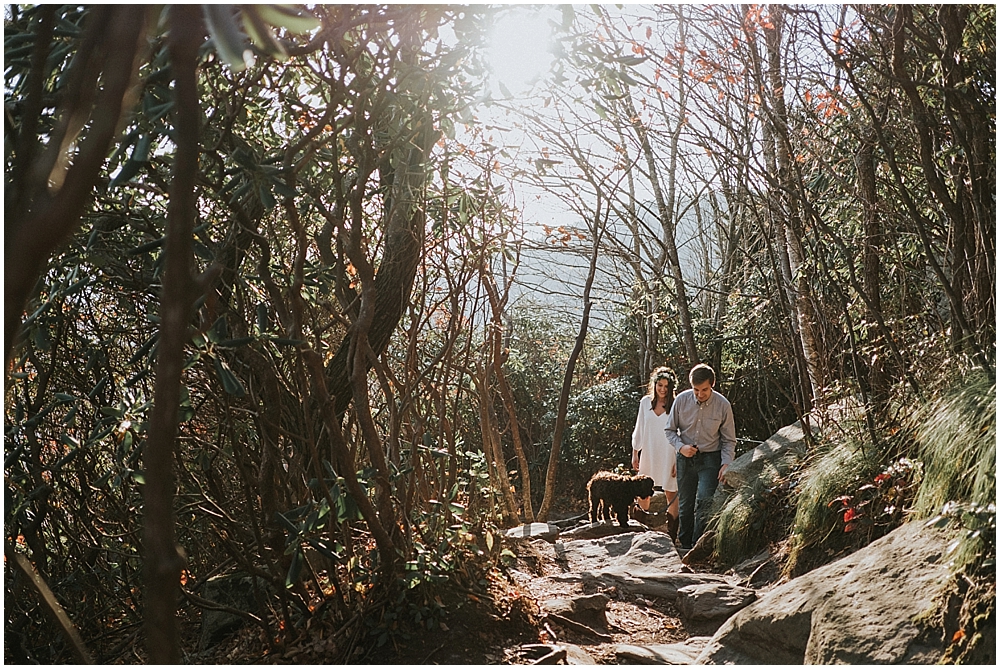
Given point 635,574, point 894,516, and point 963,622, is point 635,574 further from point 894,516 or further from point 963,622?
point 963,622

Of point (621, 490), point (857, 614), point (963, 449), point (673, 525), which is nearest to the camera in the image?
point (857, 614)

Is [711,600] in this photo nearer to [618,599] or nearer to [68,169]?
[618,599]

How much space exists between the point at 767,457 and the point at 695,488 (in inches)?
27.6

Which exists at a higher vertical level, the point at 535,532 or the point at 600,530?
the point at 535,532

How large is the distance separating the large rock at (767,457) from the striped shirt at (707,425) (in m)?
0.31

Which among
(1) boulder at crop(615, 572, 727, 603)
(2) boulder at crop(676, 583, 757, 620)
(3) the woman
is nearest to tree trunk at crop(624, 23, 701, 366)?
(3) the woman

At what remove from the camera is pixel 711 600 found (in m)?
4.52

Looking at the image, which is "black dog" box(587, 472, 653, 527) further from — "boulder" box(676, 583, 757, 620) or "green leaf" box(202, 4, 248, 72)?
"green leaf" box(202, 4, 248, 72)

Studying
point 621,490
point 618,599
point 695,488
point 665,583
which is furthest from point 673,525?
point 618,599

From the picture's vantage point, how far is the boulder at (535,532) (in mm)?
6520

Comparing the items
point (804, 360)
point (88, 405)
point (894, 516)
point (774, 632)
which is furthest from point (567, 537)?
point (88, 405)

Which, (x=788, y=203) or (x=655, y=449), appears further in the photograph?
(x=655, y=449)

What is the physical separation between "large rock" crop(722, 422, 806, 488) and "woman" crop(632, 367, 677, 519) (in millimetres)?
937

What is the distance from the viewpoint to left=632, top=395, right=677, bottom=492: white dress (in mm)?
7906
